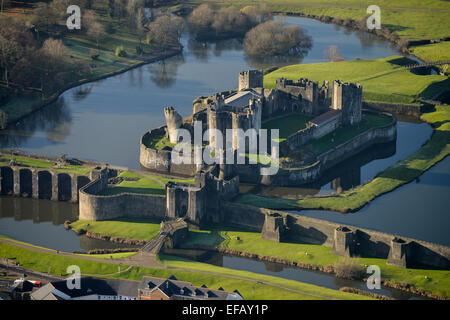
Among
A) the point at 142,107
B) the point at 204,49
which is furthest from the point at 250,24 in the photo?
the point at 142,107

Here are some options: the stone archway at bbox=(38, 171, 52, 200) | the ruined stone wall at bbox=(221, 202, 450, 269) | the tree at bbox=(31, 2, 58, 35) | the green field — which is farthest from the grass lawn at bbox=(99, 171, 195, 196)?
the tree at bbox=(31, 2, 58, 35)

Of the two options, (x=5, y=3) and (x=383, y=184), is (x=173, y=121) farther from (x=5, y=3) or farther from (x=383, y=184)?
(x=5, y=3)

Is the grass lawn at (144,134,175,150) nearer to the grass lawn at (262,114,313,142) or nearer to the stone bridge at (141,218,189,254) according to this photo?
the grass lawn at (262,114,313,142)

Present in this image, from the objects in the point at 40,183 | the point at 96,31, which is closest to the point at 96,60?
the point at 96,31

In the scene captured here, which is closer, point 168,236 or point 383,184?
point 168,236

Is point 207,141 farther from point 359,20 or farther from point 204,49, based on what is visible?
point 359,20
